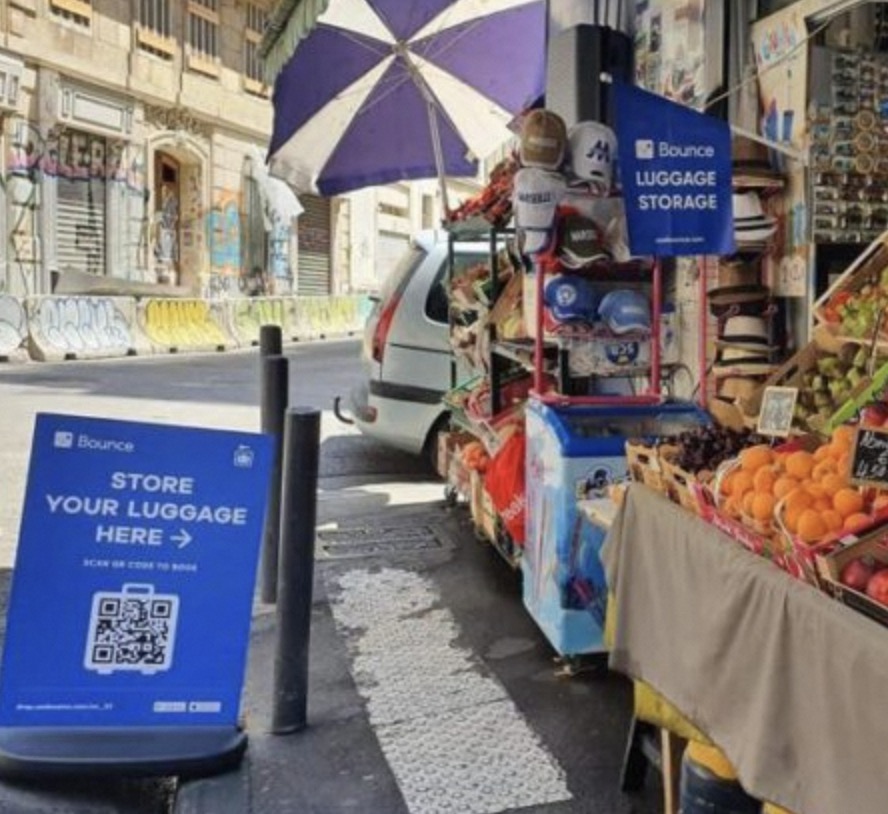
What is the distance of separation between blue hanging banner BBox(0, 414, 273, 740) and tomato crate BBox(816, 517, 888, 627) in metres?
1.93

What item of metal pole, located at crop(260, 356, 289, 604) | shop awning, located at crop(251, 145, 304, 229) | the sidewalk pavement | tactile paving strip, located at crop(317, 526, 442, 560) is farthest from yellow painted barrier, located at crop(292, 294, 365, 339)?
the sidewalk pavement

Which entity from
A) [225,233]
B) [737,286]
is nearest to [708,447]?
[737,286]

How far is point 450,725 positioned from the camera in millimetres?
4004

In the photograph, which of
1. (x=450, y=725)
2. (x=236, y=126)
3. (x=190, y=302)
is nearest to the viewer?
(x=450, y=725)

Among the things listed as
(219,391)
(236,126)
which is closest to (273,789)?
(219,391)

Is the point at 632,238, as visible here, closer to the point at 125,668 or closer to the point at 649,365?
the point at 649,365

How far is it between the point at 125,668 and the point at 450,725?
1188mm

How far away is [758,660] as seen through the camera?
2344mm

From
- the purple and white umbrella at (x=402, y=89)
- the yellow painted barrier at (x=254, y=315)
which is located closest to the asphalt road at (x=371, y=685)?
the purple and white umbrella at (x=402, y=89)

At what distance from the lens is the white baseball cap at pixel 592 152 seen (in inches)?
191

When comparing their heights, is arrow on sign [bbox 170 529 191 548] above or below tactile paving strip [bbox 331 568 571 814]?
above

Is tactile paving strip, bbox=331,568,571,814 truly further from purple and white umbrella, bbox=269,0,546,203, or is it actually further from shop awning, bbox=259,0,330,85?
purple and white umbrella, bbox=269,0,546,203

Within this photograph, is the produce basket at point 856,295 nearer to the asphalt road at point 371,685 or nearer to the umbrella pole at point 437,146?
the asphalt road at point 371,685

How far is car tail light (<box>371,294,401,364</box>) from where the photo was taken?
8.12 meters
